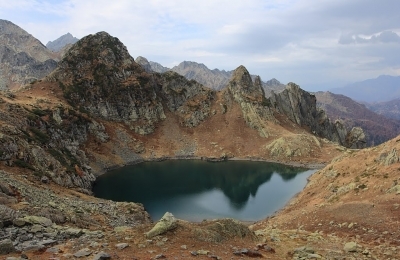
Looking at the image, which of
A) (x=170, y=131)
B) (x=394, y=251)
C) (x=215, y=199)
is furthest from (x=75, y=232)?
(x=170, y=131)

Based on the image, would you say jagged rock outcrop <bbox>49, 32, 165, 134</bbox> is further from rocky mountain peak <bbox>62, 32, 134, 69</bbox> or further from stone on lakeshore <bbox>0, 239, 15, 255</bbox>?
stone on lakeshore <bbox>0, 239, 15, 255</bbox>

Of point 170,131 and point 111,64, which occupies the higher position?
point 111,64

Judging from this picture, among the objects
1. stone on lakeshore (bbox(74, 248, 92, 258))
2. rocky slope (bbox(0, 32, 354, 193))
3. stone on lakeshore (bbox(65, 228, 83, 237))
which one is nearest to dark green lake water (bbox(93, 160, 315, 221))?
rocky slope (bbox(0, 32, 354, 193))

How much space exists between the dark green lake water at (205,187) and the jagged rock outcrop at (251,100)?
91.1ft

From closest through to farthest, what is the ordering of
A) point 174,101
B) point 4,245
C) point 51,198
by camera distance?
point 4,245, point 51,198, point 174,101

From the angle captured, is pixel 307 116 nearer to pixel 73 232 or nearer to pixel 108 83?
pixel 108 83

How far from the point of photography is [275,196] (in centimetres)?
7994

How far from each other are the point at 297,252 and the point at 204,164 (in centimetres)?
9353

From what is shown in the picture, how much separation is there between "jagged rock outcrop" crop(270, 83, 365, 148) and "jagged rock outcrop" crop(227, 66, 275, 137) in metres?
8.99

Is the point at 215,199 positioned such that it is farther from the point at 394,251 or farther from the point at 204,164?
the point at 394,251

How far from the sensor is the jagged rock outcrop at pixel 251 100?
465ft

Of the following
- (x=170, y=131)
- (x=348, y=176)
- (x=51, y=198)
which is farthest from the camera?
(x=170, y=131)

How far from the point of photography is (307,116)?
6339 inches

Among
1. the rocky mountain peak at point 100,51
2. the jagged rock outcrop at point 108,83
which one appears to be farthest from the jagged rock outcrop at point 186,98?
the rocky mountain peak at point 100,51
